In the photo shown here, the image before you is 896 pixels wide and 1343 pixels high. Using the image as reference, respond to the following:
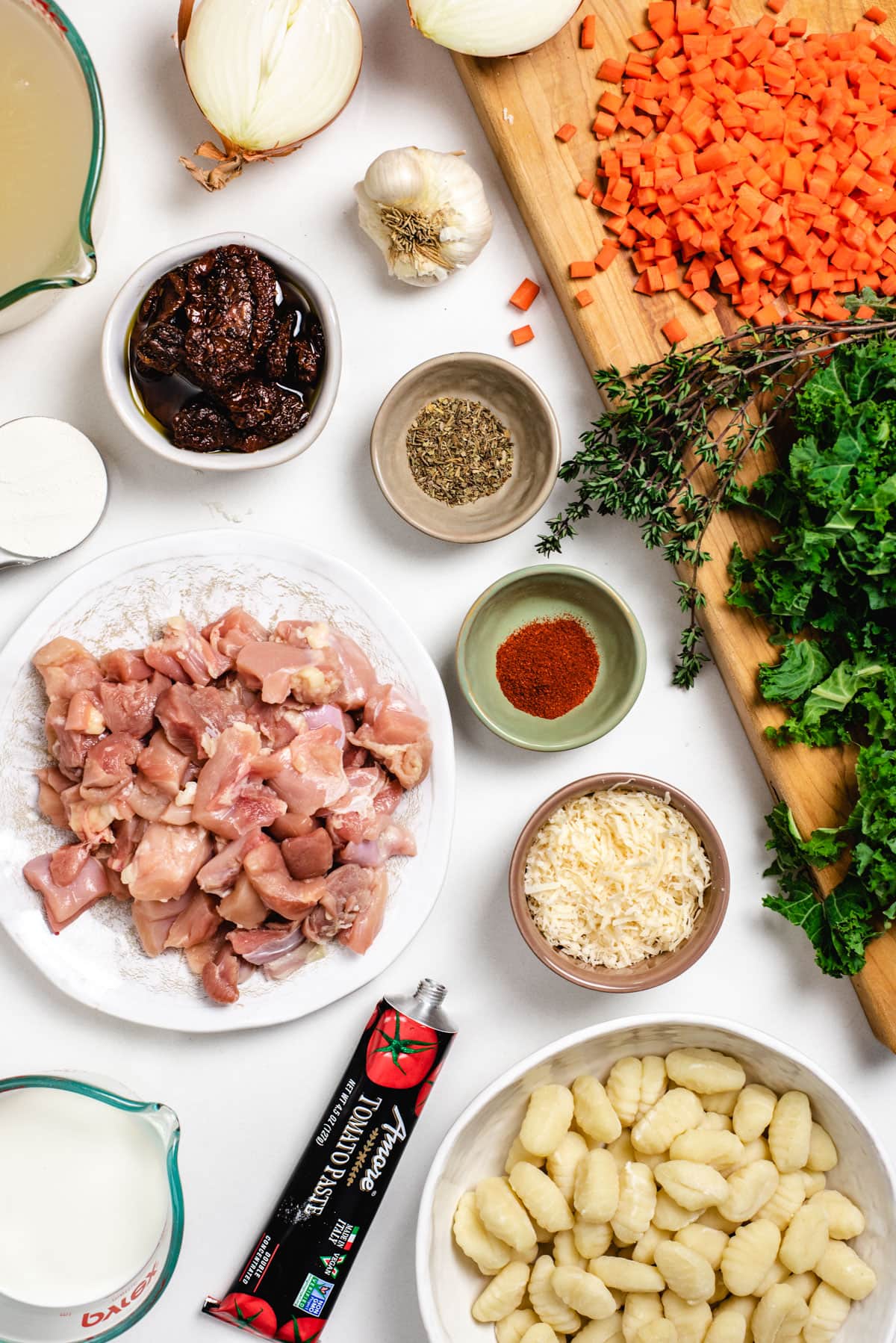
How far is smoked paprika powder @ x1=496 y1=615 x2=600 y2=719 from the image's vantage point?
7.22 ft

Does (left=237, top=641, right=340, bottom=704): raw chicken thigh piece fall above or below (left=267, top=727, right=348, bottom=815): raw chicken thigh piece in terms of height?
above

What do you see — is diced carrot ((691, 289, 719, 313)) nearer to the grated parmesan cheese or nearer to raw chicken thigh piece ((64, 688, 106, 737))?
the grated parmesan cheese

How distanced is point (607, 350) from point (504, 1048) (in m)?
1.57

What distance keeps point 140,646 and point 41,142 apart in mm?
979

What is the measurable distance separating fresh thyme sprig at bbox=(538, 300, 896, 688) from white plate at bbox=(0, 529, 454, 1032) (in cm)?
49

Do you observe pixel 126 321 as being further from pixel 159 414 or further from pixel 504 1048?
pixel 504 1048

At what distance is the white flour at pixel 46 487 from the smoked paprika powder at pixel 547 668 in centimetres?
96

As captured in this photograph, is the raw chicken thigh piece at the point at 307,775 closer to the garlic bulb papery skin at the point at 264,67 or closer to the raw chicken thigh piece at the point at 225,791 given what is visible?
the raw chicken thigh piece at the point at 225,791

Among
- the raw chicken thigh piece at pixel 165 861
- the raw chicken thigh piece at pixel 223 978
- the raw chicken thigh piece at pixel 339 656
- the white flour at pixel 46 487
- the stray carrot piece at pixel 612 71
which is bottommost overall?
the raw chicken thigh piece at pixel 223 978

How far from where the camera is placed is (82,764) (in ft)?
6.74

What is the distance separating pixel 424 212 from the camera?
207cm

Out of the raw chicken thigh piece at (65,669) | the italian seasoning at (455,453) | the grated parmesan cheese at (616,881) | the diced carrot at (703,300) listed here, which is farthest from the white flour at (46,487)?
the diced carrot at (703,300)

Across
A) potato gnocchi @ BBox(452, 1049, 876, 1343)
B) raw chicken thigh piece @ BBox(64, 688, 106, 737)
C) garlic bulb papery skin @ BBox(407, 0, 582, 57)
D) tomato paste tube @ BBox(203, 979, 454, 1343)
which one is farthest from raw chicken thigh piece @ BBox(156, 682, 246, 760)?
garlic bulb papery skin @ BBox(407, 0, 582, 57)

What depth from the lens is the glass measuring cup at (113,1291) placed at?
1.93 meters
